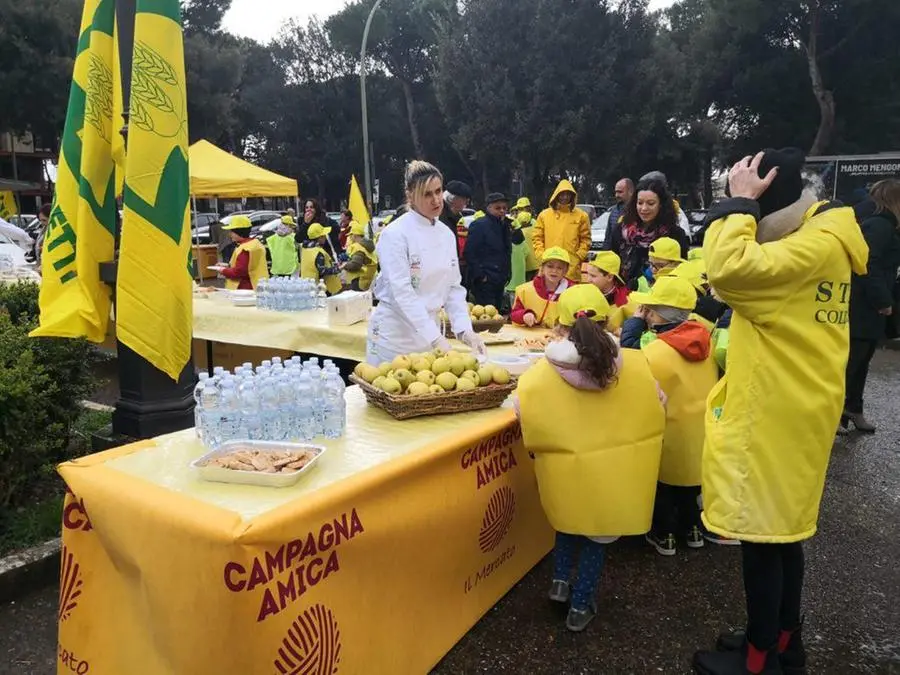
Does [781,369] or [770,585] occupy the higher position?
[781,369]

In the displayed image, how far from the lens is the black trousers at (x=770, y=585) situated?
2.50 meters

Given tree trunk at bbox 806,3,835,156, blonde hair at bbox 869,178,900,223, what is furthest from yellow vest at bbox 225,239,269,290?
tree trunk at bbox 806,3,835,156

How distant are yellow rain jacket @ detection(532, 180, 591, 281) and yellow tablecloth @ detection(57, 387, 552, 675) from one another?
4.43m

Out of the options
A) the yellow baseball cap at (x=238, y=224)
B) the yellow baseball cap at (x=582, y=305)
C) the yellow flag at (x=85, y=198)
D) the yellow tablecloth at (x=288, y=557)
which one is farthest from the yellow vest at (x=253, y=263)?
the yellow tablecloth at (x=288, y=557)

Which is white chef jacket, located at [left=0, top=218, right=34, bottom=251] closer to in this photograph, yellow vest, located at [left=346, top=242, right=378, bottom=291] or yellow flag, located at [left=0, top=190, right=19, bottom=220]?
yellow flag, located at [left=0, top=190, right=19, bottom=220]

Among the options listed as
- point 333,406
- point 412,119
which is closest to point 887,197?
point 333,406

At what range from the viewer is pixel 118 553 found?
2205mm

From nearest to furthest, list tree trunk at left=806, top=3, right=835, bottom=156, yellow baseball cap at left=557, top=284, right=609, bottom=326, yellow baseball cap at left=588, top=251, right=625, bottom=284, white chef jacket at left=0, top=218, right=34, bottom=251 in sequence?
yellow baseball cap at left=557, top=284, right=609, bottom=326 < yellow baseball cap at left=588, top=251, right=625, bottom=284 < white chef jacket at left=0, top=218, right=34, bottom=251 < tree trunk at left=806, top=3, right=835, bottom=156

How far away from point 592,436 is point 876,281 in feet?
13.1

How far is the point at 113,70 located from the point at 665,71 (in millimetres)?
28298

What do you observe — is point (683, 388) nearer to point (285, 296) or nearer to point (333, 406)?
point (333, 406)

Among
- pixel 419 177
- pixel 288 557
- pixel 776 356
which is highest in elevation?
pixel 419 177

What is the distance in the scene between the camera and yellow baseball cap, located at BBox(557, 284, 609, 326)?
3.65 metres

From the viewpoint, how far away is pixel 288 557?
2027mm
